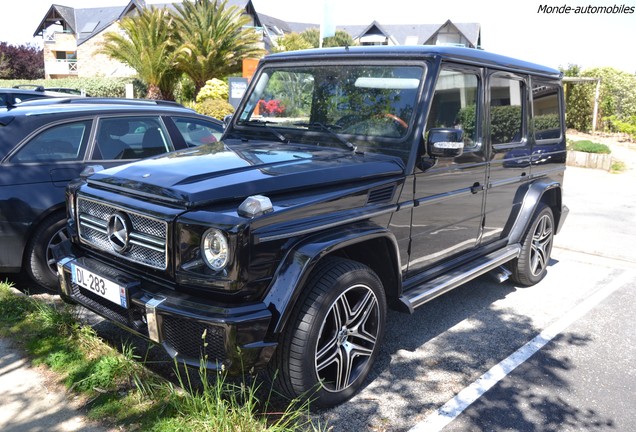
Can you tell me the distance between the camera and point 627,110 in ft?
77.2

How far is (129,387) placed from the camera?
339cm

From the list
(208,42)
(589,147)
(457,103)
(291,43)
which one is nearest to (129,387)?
(457,103)

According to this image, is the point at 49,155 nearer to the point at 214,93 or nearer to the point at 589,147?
the point at 589,147

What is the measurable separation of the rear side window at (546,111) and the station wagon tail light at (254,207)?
3.66m

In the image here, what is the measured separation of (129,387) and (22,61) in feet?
191

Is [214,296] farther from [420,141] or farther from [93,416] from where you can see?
[420,141]

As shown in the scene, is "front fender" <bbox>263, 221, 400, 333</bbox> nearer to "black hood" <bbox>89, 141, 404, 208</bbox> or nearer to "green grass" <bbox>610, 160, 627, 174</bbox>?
"black hood" <bbox>89, 141, 404, 208</bbox>

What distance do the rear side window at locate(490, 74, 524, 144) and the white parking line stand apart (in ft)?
5.48

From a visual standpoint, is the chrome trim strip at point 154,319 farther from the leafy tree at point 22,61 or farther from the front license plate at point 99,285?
the leafy tree at point 22,61

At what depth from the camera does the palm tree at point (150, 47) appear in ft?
85.3

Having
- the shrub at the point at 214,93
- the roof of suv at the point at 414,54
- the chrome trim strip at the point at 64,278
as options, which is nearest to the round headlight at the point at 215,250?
the chrome trim strip at the point at 64,278

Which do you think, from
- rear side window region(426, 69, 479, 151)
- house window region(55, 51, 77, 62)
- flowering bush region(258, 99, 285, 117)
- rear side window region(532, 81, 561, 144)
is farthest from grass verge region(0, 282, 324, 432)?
house window region(55, 51, 77, 62)

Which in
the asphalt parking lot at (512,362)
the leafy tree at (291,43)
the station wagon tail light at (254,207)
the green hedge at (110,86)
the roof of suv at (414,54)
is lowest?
the asphalt parking lot at (512,362)

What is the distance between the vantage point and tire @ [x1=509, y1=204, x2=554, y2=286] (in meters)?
5.63
